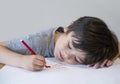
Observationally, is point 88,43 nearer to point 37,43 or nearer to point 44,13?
point 37,43

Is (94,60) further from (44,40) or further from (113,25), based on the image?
(113,25)

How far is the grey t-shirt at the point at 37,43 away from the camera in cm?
69

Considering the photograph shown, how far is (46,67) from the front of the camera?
0.62 metres

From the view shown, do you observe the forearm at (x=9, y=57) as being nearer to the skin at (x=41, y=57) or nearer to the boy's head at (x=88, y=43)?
the skin at (x=41, y=57)

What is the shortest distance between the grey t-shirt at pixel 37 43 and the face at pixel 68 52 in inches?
1.7

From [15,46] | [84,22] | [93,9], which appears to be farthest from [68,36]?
[93,9]

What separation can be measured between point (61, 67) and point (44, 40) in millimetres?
131

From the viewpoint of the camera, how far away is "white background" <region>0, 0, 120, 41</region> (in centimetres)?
99

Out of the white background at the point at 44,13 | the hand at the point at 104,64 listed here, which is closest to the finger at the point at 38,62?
the hand at the point at 104,64

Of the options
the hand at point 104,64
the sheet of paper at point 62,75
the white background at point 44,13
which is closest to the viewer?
the sheet of paper at point 62,75

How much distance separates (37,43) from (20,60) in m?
0.10

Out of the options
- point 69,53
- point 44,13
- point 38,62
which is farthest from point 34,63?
point 44,13

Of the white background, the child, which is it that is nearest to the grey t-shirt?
the child

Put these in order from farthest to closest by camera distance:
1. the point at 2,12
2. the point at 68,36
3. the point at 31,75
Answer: the point at 2,12 → the point at 68,36 → the point at 31,75
